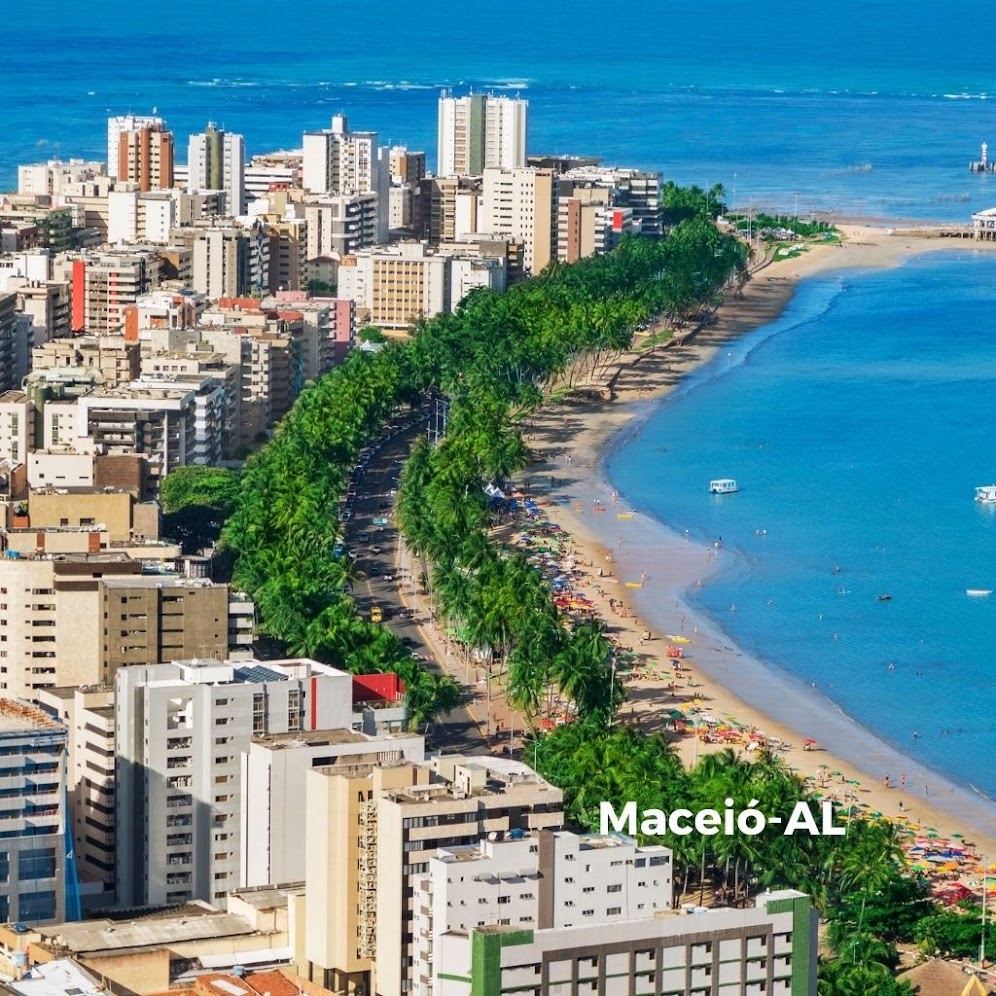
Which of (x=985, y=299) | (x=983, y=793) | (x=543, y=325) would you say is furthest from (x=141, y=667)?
(x=985, y=299)

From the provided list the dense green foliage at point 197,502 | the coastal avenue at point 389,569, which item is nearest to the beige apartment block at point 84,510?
the dense green foliage at point 197,502

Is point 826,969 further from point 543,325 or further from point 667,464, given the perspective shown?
point 543,325

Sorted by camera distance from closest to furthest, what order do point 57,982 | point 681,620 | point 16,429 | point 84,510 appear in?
point 57,982 → point 84,510 → point 681,620 → point 16,429

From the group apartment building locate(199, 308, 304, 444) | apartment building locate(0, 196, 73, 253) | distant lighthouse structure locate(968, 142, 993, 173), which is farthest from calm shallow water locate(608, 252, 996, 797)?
distant lighthouse structure locate(968, 142, 993, 173)

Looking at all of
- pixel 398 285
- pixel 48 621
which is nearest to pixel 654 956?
pixel 48 621

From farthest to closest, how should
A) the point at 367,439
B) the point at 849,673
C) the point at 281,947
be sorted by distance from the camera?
the point at 367,439
the point at 849,673
the point at 281,947

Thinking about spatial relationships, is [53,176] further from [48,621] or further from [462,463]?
[48,621]
